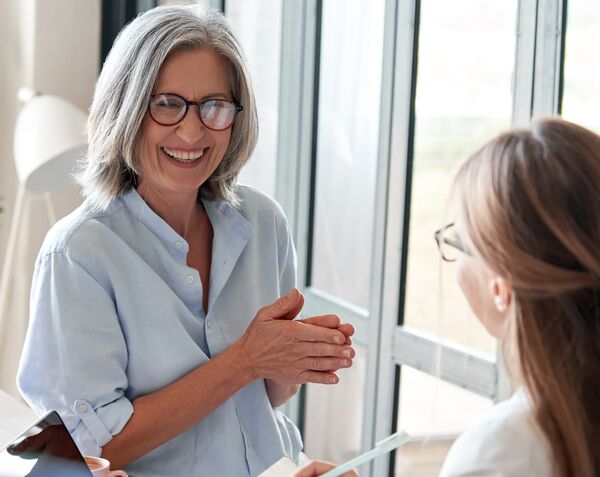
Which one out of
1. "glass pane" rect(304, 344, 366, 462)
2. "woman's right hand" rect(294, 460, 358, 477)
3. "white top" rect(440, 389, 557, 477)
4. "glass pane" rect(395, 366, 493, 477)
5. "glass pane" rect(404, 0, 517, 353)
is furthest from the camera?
"glass pane" rect(304, 344, 366, 462)

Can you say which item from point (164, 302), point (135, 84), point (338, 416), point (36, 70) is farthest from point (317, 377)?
point (36, 70)

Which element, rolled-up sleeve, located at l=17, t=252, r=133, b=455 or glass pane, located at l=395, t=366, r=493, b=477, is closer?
rolled-up sleeve, located at l=17, t=252, r=133, b=455

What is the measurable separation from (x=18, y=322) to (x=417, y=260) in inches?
79.2

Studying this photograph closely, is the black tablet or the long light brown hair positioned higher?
the long light brown hair

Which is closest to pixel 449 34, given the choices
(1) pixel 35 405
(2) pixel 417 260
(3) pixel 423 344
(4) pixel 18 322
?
(2) pixel 417 260

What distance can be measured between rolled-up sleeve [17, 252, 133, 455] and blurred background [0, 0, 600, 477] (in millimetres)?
915

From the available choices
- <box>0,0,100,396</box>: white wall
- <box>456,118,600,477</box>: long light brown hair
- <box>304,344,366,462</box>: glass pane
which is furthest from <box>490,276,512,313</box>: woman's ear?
<box>0,0,100,396</box>: white wall

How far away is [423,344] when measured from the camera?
8.84 ft

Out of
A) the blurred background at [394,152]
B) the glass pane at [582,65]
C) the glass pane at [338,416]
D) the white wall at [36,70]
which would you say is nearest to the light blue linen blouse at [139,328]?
the blurred background at [394,152]

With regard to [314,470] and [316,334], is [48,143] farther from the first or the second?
[314,470]

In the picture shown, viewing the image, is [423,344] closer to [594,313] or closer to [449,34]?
[449,34]

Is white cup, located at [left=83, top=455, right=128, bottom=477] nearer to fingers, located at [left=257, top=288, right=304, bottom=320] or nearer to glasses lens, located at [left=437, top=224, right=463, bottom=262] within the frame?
fingers, located at [left=257, top=288, right=304, bottom=320]

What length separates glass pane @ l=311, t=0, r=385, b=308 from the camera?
2.97m

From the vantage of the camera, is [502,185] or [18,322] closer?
[502,185]
